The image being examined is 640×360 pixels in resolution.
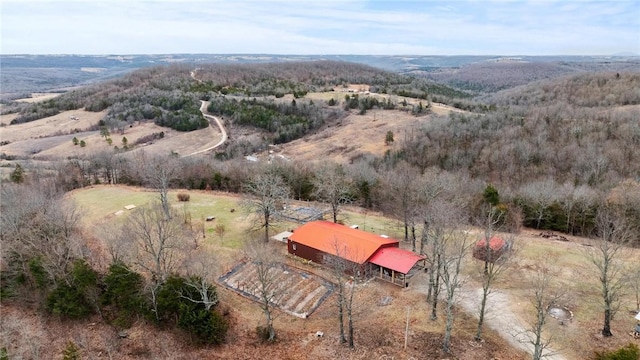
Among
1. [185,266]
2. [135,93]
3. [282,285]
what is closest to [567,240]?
[282,285]

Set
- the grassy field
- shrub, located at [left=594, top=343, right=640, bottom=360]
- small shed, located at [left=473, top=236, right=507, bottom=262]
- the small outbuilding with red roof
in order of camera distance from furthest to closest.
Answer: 1. the small outbuilding with red roof
2. small shed, located at [left=473, top=236, right=507, bottom=262]
3. the grassy field
4. shrub, located at [left=594, top=343, right=640, bottom=360]

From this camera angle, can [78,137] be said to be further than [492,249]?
Yes

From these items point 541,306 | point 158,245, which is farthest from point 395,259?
point 158,245

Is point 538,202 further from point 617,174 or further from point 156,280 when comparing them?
point 156,280

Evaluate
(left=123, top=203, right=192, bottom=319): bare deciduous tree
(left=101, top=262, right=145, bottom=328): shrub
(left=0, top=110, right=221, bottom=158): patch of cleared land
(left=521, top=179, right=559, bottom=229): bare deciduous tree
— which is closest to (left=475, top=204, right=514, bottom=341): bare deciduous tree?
(left=521, top=179, right=559, bottom=229): bare deciduous tree

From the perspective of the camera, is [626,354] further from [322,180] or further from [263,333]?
[322,180]

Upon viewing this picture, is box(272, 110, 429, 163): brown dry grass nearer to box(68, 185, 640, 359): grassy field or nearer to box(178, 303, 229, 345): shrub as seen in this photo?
box(68, 185, 640, 359): grassy field

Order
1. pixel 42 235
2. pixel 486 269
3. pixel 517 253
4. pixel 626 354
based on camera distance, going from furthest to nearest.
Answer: pixel 42 235 < pixel 517 253 < pixel 486 269 < pixel 626 354

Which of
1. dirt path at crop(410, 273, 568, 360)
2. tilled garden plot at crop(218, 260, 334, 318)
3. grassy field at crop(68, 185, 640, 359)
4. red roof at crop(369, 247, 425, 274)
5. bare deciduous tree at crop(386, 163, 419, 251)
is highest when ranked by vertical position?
bare deciduous tree at crop(386, 163, 419, 251)
